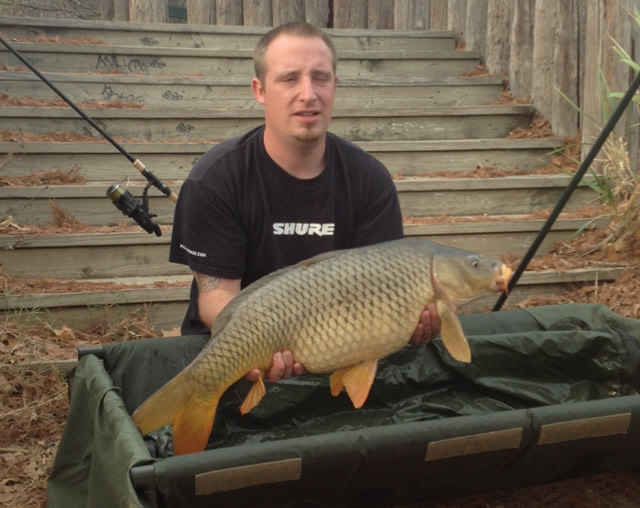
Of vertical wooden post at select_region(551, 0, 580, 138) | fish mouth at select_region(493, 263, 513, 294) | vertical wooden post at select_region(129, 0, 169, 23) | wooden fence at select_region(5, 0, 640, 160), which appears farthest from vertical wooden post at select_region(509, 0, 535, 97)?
fish mouth at select_region(493, 263, 513, 294)

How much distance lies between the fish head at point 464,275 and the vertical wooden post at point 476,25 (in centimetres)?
425

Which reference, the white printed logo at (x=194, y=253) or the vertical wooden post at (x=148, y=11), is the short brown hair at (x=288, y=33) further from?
the vertical wooden post at (x=148, y=11)

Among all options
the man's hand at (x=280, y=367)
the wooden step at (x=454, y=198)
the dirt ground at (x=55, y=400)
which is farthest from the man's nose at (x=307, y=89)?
the wooden step at (x=454, y=198)

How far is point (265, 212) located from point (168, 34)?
11.9 feet

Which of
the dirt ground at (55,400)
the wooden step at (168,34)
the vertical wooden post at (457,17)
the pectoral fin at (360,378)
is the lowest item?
the dirt ground at (55,400)

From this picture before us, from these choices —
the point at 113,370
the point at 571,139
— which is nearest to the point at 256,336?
the point at 113,370

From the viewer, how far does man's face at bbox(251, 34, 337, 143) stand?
226 cm

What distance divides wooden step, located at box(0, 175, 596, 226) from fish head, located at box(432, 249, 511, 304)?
2.22 metres

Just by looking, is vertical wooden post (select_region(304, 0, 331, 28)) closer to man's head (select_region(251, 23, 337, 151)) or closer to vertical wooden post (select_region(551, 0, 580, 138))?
vertical wooden post (select_region(551, 0, 580, 138))

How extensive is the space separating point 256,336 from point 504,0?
162 inches

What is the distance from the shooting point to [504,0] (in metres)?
5.38

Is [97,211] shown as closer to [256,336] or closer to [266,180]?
[266,180]

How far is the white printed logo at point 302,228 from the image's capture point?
2.38 meters

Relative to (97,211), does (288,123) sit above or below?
above
